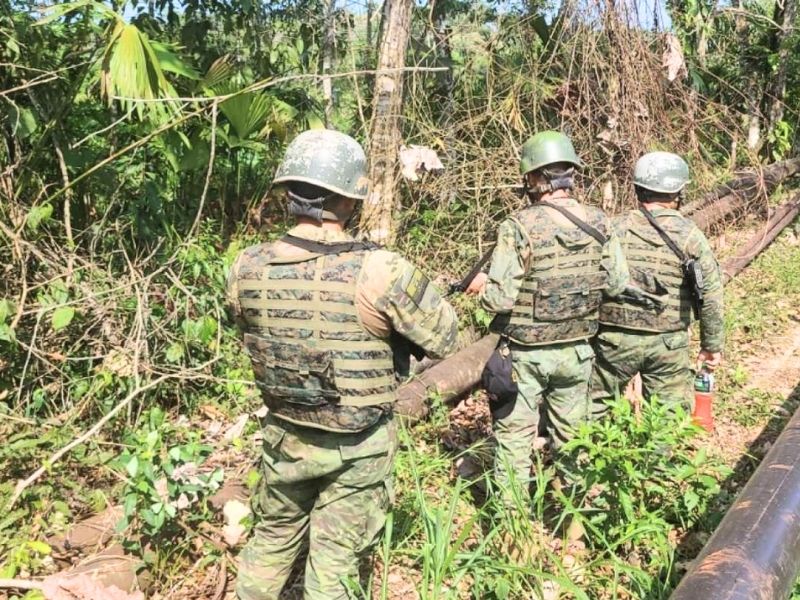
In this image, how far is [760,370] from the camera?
577 cm

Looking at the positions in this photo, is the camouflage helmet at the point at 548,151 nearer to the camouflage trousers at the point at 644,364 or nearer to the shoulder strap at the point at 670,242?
the shoulder strap at the point at 670,242

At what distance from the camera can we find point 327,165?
2.37 metres

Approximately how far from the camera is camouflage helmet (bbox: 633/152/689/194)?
3877 mm

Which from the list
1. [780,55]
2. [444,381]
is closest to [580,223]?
[444,381]

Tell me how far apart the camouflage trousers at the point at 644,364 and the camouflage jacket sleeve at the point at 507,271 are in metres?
1.03

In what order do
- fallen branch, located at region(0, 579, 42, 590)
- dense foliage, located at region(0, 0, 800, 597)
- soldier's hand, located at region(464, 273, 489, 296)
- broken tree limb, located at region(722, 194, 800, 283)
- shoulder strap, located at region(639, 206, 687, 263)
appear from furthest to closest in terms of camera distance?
broken tree limb, located at region(722, 194, 800, 283), shoulder strap, located at region(639, 206, 687, 263), soldier's hand, located at region(464, 273, 489, 296), dense foliage, located at region(0, 0, 800, 597), fallen branch, located at region(0, 579, 42, 590)

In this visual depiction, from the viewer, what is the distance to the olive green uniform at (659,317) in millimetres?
3889

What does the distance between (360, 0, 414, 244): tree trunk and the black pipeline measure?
4203 millimetres

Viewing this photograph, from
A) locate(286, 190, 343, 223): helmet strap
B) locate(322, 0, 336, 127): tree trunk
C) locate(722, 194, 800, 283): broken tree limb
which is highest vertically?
locate(322, 0, 336, 127): tree trunk

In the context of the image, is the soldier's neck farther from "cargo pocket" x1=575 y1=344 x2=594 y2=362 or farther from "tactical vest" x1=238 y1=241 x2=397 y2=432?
"cargo pocket" x1=575 y1=344 x2=594 y2=362

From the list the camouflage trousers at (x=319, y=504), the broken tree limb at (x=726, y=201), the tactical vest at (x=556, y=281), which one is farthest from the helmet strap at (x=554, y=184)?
the broken tree limb at (x=726, y=201)

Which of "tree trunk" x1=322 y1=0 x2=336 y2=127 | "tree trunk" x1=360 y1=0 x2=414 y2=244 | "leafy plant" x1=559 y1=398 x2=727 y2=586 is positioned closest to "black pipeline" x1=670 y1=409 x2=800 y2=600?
"leafy plant" x1=559 y1=398 x2=727 y2=586

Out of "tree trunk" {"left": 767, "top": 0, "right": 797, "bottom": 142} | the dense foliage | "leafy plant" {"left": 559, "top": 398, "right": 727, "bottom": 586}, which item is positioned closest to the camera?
"leafy plant" {"left": 559, "top": 398, "right": 727, "bottom": 586}

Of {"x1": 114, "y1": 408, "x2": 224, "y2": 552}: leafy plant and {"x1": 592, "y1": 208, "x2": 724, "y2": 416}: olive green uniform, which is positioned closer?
{"x1": 114, "y1": 408, "x2": 224, "y2": 552}: leafy plant
